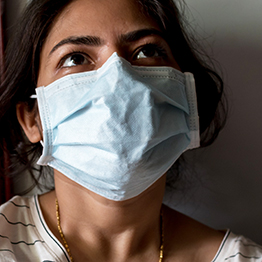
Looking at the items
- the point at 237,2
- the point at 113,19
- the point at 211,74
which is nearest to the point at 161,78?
the point at 113,19

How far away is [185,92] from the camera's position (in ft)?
3.78

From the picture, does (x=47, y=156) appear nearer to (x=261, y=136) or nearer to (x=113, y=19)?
(x=113, y=19)

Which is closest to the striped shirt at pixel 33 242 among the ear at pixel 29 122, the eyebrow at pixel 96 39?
the ear at pixel 29 122

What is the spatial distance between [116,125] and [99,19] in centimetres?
36

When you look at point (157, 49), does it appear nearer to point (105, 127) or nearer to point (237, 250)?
point (105, 127)

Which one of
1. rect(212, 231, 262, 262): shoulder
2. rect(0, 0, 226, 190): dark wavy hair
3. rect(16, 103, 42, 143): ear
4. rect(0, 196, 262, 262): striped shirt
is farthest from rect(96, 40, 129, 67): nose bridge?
rect(212, 231, 262, 262): shoulder

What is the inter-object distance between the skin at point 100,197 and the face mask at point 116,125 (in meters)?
0.08

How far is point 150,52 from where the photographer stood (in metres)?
1.14

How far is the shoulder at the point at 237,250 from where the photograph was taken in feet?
3.94

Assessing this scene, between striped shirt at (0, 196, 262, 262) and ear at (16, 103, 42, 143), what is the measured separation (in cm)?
24

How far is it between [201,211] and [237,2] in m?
0.92

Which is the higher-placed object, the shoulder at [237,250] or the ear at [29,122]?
the ear at [29,122]

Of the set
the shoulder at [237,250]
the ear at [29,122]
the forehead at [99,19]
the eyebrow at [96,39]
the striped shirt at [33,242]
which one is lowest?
the shoulder at [237,250]

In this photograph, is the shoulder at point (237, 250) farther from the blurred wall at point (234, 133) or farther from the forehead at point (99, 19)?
the forehead at point (99, 19)
